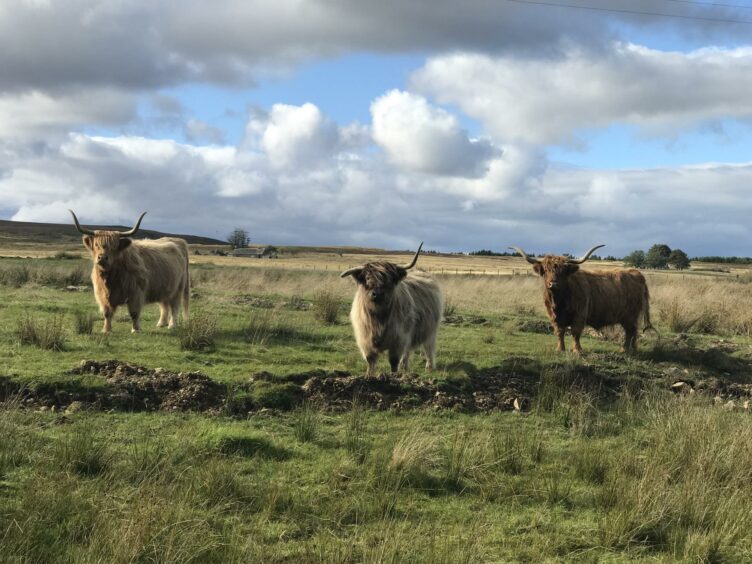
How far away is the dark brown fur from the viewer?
11273mm

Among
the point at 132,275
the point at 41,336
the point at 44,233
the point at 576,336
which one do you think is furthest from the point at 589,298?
the point at 44,233

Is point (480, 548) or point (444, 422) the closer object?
point (480, 548)

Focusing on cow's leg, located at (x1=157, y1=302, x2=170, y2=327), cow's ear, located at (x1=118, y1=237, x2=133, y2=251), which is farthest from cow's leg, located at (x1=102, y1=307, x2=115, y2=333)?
cow's leg, located at (x1=157, y1=302, x2=170, y2=327)

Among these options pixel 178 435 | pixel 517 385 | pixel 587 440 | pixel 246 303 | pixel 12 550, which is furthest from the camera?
pixel 246 303

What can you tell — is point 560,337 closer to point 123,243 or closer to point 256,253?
point 123,243

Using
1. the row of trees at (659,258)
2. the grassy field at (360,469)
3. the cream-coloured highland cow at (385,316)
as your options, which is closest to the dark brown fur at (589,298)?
the grassy field at (360,469)

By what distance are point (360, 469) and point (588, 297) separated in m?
8.19

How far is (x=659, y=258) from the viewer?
71875 millimetres

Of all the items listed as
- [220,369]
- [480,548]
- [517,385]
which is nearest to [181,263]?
[220,369]

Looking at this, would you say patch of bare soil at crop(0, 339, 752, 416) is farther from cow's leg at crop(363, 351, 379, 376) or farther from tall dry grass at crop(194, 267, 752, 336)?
tall dry grass at crop(194, 267, 752, 336)

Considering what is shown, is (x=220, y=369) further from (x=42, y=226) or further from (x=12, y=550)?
(x=42, y=226)

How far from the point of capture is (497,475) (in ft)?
15.7

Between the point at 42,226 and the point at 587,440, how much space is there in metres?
139

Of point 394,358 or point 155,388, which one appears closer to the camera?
point 155,388
